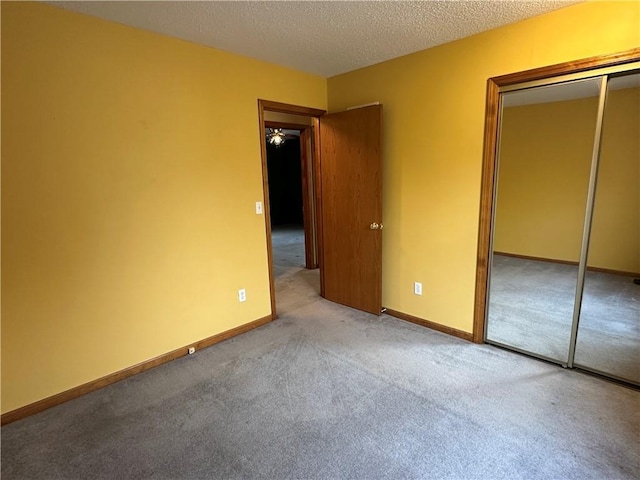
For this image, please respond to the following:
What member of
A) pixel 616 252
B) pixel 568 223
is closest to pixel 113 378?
pixel 568 223

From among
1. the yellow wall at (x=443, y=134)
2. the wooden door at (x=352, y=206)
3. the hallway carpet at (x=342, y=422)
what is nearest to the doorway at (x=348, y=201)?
the wooden door at (x=352, y=206)

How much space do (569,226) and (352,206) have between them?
179 cm

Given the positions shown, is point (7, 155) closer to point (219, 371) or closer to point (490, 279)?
point (219, 371)

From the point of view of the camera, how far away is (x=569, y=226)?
2.47 metres

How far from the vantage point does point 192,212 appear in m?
2.59

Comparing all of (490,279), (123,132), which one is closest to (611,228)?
(490,279)

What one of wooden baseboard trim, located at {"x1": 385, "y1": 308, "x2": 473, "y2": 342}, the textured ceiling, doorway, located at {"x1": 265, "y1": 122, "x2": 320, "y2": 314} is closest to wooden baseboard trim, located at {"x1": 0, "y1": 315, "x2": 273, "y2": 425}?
doorway, located at {"x1": 265, "y1": 122, "x2": 320, "y2": 314}

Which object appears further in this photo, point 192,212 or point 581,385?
point 192,212

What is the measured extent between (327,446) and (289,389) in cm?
55

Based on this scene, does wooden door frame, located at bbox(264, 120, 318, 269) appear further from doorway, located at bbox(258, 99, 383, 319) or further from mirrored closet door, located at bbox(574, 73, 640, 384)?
mirrored closet door, located at bbox(574, 73, 640, 384)

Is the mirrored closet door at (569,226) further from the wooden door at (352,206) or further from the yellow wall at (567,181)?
the wooden door at (352,206)

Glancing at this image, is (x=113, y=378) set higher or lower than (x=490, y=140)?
lower

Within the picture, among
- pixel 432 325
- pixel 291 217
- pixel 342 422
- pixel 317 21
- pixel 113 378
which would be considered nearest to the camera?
pixel 342 422

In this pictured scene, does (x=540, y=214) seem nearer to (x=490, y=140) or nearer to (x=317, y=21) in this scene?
(x=490, y=140)
